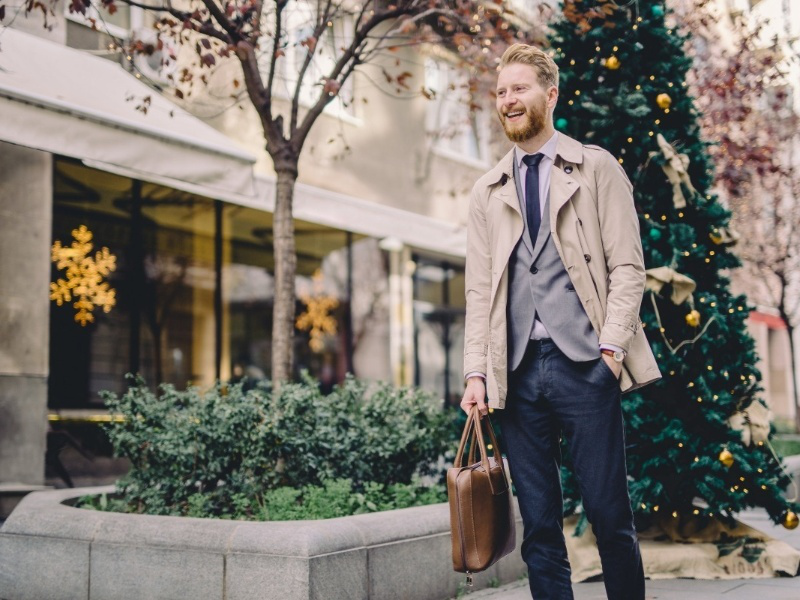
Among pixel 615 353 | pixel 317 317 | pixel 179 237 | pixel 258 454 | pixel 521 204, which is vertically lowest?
pixel 258 454

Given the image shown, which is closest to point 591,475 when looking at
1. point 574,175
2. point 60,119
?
point 574,175

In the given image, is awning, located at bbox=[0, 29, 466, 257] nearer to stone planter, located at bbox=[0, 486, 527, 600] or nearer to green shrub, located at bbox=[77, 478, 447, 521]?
green shrub, located at bbox=[77, 478, 447, 521]

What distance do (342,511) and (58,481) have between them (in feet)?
16.1

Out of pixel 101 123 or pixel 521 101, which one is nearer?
pixel 521 101

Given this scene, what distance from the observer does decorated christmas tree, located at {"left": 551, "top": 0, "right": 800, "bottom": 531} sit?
506cm

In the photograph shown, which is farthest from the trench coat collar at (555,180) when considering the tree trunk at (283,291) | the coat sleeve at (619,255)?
the tree trunk at (283,291)

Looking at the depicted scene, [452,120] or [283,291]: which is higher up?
[452,120]

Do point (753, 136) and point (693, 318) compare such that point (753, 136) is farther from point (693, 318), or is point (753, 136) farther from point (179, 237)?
point (693, 318)

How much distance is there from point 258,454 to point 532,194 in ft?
8.13

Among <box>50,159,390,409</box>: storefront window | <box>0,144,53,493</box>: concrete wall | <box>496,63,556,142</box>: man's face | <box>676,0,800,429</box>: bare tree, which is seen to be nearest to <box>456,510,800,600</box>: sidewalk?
<box>496,63,556,142</box>: man's face

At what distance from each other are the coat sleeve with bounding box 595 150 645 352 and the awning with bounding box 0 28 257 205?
4310 millimetres

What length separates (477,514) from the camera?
3.07 metres

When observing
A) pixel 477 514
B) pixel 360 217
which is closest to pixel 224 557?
pixel 477 514

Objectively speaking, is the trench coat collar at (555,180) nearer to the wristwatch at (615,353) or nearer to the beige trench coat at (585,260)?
the beige trench coat at (585,260)
